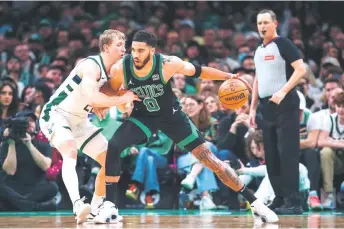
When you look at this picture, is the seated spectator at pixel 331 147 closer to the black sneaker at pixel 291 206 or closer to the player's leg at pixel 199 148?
the black sneaker at pixel 291 206

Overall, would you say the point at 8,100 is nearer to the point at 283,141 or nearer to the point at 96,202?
the point at 96,202

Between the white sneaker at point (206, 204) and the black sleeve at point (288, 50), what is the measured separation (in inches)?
106

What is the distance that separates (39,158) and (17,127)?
0.53m

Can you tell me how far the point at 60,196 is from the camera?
12805mm

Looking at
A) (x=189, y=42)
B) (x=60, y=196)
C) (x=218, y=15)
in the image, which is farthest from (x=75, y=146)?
(x=218, y=15)

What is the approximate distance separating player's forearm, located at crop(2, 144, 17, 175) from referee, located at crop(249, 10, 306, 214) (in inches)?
135

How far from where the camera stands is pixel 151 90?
30.5 feet

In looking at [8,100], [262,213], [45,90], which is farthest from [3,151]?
[262,213]

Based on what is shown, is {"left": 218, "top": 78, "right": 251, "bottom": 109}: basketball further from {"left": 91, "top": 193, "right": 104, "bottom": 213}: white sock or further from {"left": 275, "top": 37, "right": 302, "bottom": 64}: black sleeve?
{"left": 91, "top": 193, "right": 104, "bottom": 213}: white sock

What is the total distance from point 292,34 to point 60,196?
6.83m

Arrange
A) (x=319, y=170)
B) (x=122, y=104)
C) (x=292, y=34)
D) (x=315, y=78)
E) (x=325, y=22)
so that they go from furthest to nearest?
(x=325, y=22), (x=292, y=34), (x=315, y=78), (x=319, y=170), (x=122, y=104)

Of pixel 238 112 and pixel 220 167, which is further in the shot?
pixel 238 112

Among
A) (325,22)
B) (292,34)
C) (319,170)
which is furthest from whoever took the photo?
(325,22)

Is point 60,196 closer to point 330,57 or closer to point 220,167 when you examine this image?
point 220,167
